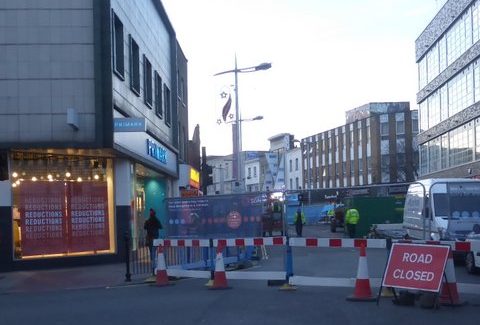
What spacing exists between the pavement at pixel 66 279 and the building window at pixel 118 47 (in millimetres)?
6062

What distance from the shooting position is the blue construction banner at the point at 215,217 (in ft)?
59.6

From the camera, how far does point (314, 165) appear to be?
89.7 meters

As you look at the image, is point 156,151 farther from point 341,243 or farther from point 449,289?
point 449,289

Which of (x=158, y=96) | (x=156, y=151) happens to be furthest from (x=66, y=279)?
(x=158, y=96)

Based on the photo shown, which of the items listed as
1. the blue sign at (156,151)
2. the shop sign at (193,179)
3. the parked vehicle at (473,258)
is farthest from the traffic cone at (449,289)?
the shop sign at (193,179)

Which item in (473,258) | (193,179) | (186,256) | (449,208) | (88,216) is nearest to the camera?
(473,258)

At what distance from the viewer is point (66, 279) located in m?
18.8

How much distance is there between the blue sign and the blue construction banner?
8.23 meters

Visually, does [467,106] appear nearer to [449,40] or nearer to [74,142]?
[449,40]

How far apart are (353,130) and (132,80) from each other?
186 ft

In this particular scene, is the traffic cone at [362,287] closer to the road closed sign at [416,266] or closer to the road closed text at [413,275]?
the road closed sign at [416,266]

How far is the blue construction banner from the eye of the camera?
1817 centimetres

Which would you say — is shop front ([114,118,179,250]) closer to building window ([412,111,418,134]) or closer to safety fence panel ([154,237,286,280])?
safety fence panel ([154,237,286,280])

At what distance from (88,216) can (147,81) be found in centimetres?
740
